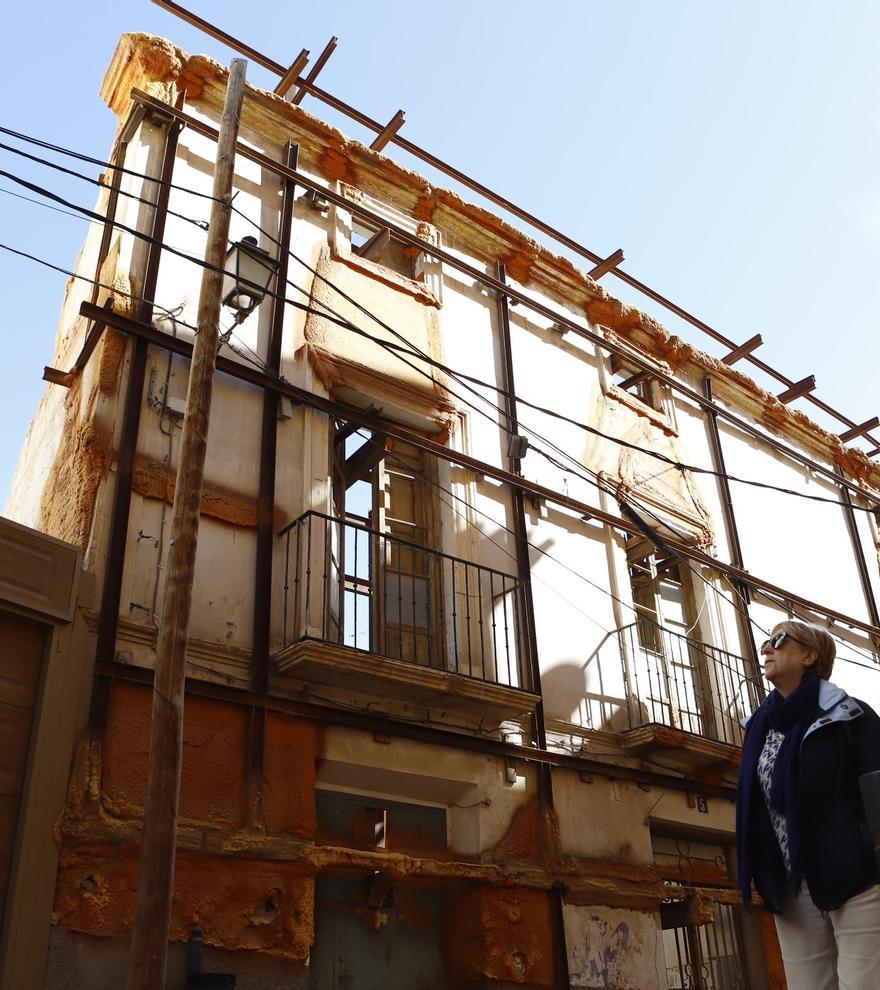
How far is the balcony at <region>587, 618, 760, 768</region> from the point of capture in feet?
32.0

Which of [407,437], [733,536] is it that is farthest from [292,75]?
[733,536]

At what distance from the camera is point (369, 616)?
8.66m

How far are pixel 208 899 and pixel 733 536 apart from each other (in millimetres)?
8121

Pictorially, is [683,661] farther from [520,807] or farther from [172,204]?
[172,204]

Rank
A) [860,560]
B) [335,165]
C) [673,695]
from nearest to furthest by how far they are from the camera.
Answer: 1. [673,695]
2. [335,165]
3. [860,560]

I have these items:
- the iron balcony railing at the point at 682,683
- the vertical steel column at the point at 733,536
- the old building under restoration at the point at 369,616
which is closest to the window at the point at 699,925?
the old building under restoration at the point at 369,616

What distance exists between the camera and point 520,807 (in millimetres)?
8703

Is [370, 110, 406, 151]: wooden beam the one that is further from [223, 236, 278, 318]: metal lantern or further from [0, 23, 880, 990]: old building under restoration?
[223, 236, 278, 318]: metal lantern

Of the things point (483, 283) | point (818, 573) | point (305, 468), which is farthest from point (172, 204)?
point (818, 573)

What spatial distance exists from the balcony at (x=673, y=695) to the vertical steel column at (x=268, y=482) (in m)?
3.41

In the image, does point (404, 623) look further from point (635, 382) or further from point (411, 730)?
point (635, 382)

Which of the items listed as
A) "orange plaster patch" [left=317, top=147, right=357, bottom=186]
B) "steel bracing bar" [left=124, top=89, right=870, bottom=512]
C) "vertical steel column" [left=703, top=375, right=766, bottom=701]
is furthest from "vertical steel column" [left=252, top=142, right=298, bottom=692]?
"vertical steel column" [left=703, top=375, right=766, bottom=701]

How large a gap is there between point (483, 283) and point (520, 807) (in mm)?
5643

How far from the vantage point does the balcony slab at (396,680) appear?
7566 mm
